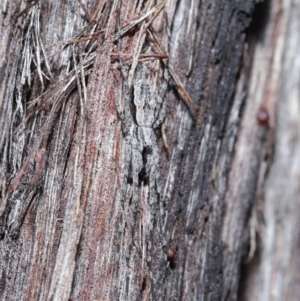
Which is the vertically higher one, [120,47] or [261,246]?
[120,47]

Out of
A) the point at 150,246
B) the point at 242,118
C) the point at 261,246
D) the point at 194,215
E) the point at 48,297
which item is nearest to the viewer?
the point at 48,297

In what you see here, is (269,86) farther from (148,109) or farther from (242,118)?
(148,109)

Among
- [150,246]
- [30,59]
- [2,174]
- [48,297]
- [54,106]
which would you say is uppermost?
[30,59]

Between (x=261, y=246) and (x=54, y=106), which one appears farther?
(x=261, y=246)

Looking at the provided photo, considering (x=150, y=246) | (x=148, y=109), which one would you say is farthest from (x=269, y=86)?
(x=150, y=246)

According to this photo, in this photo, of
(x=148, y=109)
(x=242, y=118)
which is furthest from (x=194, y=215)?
(x=242, y=118)

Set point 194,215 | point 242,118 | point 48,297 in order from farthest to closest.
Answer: point 242,118, point 194,215, point 48,297

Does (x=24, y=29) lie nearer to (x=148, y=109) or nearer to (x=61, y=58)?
(x=61, y=58)
